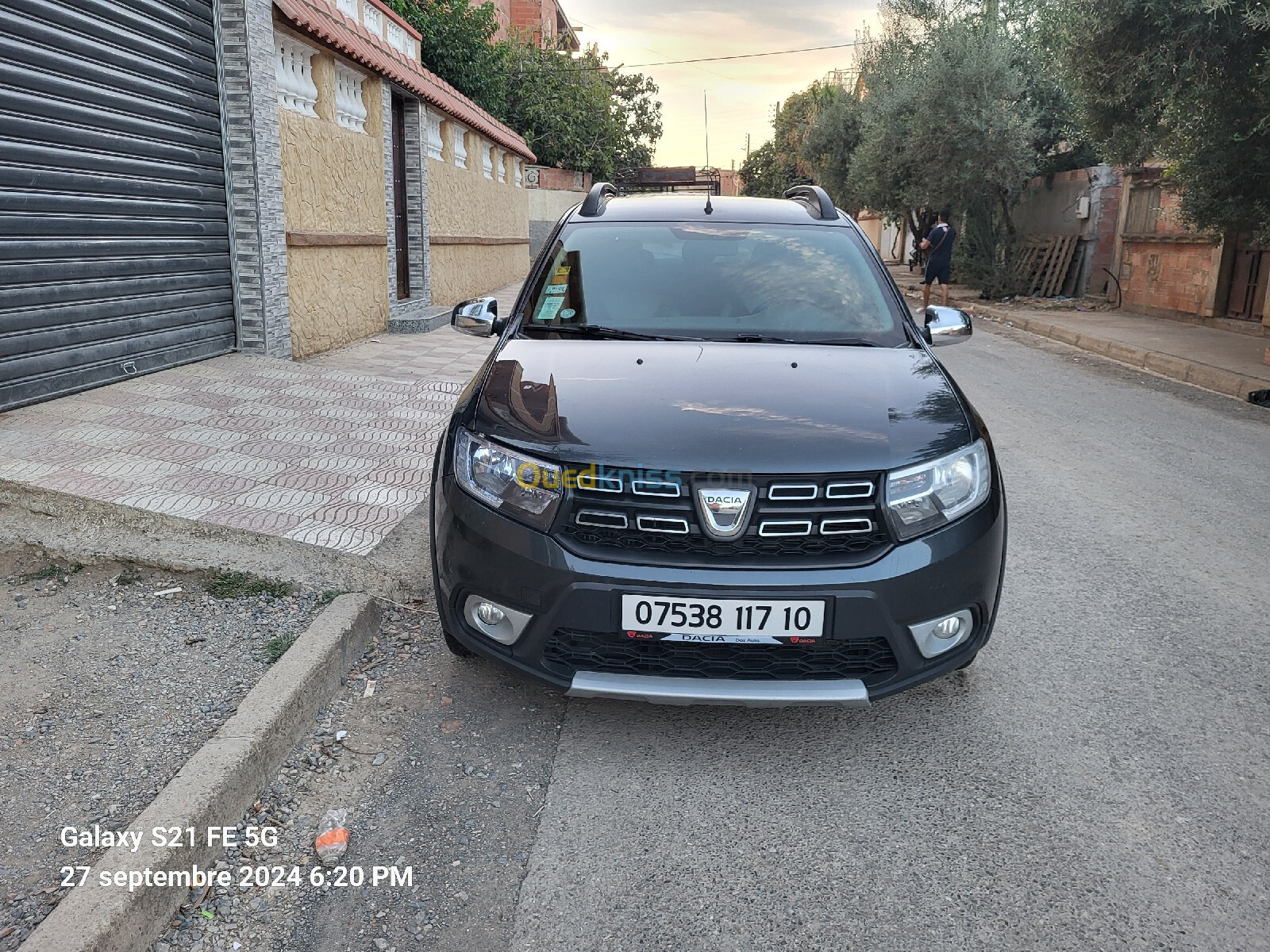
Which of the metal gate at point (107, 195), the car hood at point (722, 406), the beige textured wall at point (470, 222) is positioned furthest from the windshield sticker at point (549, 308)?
the beige textured wall at point (470, 222)

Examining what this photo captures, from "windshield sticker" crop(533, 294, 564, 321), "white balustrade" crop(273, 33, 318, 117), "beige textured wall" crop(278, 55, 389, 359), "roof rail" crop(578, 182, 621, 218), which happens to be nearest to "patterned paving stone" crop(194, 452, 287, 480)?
"windshield sticker" crop(533, 294, 564, 321)

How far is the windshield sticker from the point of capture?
12.9 ft

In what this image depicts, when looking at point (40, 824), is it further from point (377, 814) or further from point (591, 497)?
point (591, 497)

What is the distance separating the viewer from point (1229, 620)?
3980mm

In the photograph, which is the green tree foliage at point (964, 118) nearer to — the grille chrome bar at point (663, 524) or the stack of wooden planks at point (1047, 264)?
the stack of wooden planks at point (1047, 264)

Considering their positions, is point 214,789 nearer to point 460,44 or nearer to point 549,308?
point 549,308

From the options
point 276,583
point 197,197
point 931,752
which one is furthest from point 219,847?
point 197,197

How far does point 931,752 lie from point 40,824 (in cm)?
239

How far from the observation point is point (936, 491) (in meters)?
2.85

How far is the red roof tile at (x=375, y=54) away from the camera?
9.16 metres

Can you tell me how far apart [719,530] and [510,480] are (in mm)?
631

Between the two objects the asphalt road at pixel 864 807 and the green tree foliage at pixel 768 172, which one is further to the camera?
the green tree foliage at pixel 768 172

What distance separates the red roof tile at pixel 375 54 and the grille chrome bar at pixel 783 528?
7.82 m

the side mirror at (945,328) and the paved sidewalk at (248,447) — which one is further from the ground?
the side mirror at (945,328)
